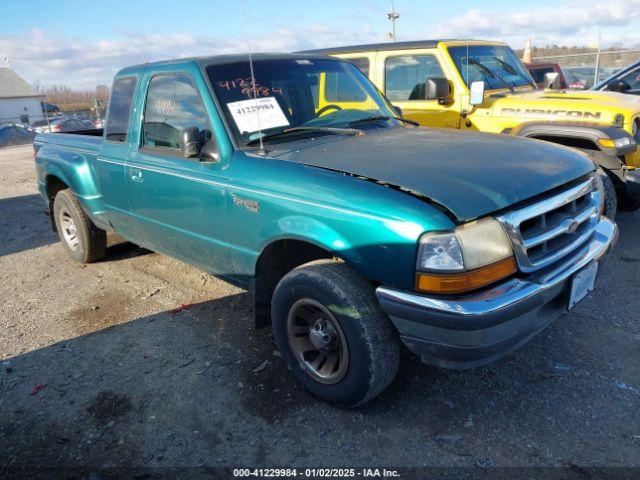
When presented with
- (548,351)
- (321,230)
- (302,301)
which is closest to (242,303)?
(302,301)

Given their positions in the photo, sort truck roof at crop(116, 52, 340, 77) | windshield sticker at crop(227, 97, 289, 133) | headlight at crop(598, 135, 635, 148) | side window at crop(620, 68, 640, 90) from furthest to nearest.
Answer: side window at crop(620, 68, 640, 90)
headlight at crop(598, 135, 635, 148)
truck roof at crop(116, 52, 340, 77)
windshield sticker at crop(227, 97, 289, 133)

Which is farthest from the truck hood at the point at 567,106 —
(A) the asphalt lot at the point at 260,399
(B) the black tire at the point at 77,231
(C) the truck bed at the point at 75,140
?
(B) the black tire at the point at 77,231

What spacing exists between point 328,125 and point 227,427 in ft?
6.71

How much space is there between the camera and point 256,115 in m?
3.17

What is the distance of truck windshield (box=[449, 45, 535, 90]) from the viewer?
18.6 ft

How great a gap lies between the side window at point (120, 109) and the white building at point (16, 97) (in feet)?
189

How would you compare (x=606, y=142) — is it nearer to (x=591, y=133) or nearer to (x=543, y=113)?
(x=591, y=133)

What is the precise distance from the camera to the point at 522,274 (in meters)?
2.36

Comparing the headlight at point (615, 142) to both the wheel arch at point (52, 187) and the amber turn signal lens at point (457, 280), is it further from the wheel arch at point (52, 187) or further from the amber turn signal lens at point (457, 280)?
the wheel arch at point (52, 187)

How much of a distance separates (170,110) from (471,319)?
2.54 metres

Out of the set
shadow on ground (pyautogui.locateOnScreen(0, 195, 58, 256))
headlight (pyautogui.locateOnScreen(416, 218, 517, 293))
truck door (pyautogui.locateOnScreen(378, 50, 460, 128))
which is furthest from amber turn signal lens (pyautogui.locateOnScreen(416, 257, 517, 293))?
shadow on ground (pyautogui.locateOnScreen(0, 195, 58, 256))

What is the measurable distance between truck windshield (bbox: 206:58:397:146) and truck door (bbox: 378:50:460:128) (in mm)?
1843

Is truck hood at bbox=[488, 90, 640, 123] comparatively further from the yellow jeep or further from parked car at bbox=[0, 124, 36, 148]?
parked car at bbox=[0, 124, 36, 148]

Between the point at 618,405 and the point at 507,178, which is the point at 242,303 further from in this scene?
the point at 618,405
